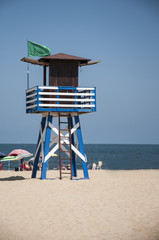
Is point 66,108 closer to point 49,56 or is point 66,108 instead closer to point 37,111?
point 37,111

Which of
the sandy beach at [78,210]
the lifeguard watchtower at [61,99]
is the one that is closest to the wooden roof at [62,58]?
the lifeguard watchtower at [61,99]

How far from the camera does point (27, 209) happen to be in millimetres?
15297

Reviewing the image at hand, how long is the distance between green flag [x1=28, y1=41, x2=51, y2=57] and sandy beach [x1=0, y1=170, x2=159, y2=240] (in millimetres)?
7508

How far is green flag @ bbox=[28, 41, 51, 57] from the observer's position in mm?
24297

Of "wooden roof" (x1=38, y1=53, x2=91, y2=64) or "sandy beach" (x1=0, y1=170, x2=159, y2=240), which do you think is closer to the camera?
"sandy beach" (x1=0, y1=170, x2=159, y2=240)

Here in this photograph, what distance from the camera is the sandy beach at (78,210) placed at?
12.1 meters

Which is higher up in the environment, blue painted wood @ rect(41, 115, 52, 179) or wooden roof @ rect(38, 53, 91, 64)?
wooden roof @ rect(38, 53, 91, 64)

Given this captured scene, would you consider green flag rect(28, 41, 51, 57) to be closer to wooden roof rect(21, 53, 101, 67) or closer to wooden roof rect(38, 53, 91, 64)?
wooden roof rect(21, 53, 101, 67)

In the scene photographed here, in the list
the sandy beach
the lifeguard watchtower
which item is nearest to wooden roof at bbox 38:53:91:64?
the lifeguard watchtower

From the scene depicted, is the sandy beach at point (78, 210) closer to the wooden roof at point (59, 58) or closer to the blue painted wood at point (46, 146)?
the blue painted wood at point (46, 146)

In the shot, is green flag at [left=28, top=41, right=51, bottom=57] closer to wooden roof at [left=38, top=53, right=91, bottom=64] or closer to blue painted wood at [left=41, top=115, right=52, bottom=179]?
wooden roof at [left=38, top=53, right=91, bottom=64]

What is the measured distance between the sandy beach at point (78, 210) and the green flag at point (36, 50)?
7.51m

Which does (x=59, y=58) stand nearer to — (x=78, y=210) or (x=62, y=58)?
(x=62, y=58)

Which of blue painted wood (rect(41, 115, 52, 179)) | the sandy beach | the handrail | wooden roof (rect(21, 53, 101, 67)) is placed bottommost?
the sandy beach
